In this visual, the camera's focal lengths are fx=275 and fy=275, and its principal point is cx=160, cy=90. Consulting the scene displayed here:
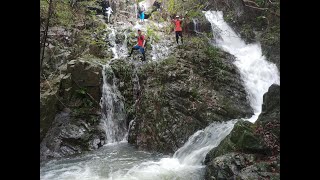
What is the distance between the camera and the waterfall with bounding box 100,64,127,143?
38.8 ft

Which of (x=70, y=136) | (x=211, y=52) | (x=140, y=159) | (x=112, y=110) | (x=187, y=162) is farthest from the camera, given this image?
(x=211, y=52)

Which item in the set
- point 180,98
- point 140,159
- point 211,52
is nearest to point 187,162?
point 140,159

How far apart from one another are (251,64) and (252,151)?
27.6 ft

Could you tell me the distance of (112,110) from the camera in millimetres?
12281

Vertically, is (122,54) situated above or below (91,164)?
above

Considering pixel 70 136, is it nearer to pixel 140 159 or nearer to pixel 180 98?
pixel 140 159

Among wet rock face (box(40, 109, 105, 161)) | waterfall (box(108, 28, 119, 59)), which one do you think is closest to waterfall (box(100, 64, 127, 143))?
wet rock face (box(40, 109, 105, 161))

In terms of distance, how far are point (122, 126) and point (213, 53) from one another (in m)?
5.67

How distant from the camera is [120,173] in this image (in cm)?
826

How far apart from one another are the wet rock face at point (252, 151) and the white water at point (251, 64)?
309 centimetres

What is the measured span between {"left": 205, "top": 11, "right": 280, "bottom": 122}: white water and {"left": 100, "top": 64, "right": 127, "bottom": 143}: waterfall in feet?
17.9
